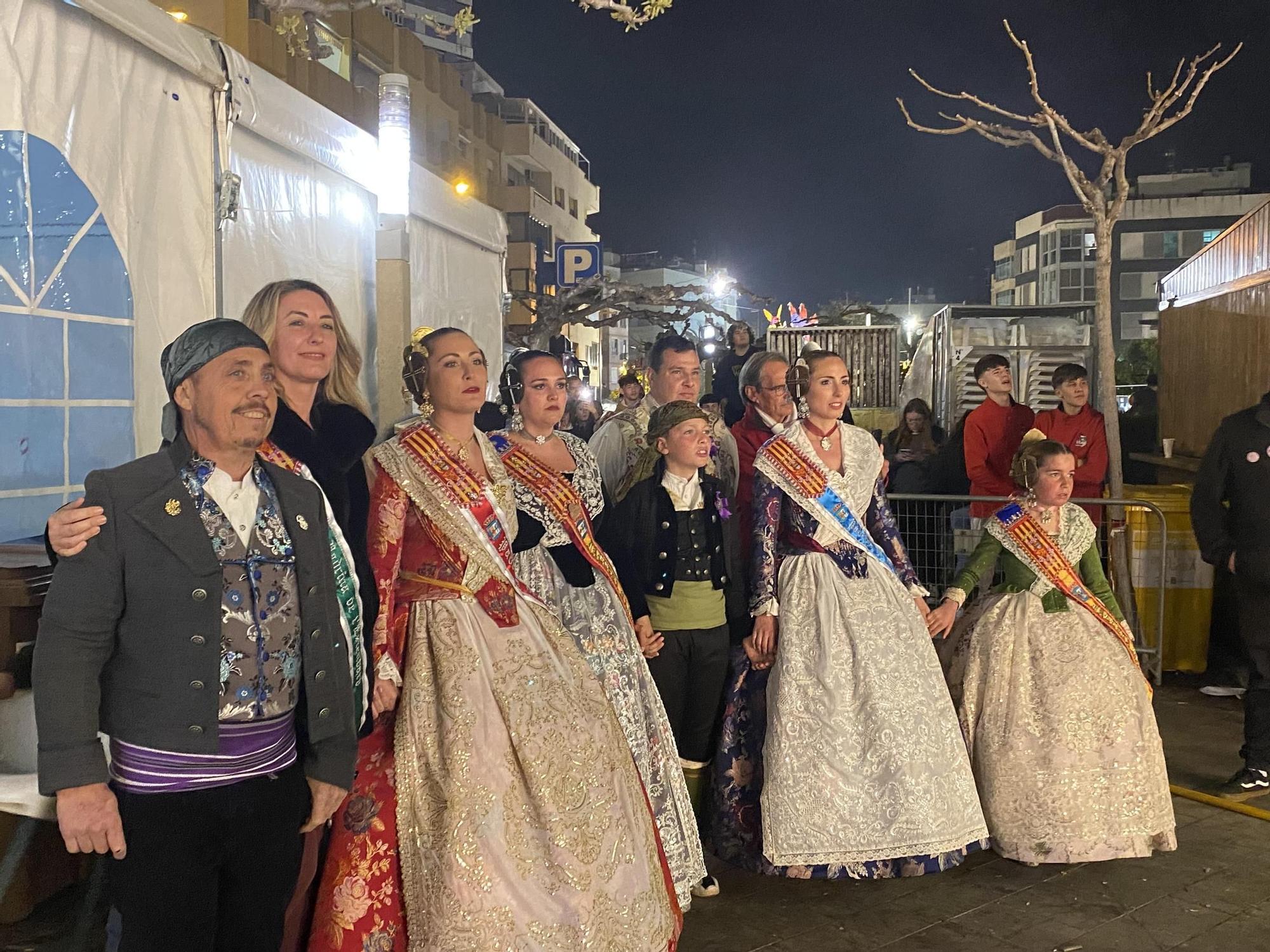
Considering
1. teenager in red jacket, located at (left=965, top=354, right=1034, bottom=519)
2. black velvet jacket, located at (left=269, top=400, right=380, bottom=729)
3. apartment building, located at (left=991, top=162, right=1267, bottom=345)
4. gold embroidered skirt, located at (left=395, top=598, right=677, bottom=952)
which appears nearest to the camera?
black velvet jacket, located at (left=269, top=400, right=380, bottom=729)

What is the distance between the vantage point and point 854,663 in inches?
170

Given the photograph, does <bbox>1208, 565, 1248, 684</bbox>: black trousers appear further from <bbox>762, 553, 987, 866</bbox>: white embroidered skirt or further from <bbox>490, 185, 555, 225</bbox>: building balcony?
<bbox>490, 185, 555, 225</bbox>: building balcony

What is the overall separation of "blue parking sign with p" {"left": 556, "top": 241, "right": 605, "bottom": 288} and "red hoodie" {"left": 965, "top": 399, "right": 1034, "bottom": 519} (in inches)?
436

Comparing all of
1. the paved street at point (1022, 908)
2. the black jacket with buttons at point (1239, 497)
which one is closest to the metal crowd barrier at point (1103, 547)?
the black jacket with buttons at point (1239, 497)

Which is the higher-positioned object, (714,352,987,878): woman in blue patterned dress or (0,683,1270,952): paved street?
Answer: (714,352,987,878): woman in blue patterned dress

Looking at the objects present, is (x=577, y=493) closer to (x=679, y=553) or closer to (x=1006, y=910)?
(x=679, y=553)

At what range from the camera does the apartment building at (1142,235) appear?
56.9 metres

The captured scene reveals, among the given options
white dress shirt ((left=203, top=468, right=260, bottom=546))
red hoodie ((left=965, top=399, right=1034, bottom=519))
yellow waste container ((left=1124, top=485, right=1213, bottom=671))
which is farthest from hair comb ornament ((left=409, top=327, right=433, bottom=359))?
yellow waste container ((left=1124, top=485, right=1213, bottom=671))

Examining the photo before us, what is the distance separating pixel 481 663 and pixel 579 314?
569 inches

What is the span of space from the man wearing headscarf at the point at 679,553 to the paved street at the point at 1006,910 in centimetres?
33

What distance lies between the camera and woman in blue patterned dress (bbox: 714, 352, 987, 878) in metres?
4.22

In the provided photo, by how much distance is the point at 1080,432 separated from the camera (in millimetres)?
7395

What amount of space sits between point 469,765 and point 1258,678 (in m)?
4.00

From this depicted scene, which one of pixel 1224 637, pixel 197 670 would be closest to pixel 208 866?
pixel 197 670
